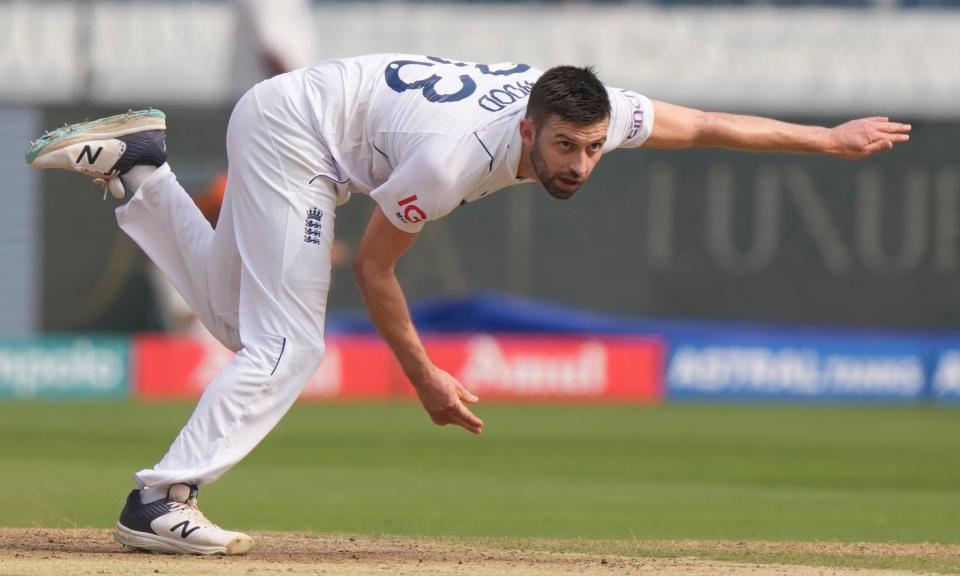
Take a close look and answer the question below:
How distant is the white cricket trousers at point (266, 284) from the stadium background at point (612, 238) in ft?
31.9

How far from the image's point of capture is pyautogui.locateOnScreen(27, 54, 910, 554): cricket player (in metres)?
5.67

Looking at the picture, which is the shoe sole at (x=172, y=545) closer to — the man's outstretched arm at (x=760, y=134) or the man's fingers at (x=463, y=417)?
the man's fingers at (x=463, y=417)

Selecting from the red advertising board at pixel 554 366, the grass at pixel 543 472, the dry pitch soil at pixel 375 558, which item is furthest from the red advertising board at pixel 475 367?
the dry pitch soil at pixel 375 558

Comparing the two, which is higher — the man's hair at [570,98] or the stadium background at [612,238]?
the man's hair at [570,98]

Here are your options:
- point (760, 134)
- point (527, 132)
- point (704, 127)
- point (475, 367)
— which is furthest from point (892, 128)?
point (475, 367)

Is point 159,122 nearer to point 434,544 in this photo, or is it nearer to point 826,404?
point 434,544

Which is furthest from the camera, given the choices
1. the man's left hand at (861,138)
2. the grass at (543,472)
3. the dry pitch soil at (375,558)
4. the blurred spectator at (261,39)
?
the blurred spectator at (261,39)

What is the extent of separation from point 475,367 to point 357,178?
1113 cm

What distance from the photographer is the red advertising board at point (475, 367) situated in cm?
1684

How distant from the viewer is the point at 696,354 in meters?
17.9

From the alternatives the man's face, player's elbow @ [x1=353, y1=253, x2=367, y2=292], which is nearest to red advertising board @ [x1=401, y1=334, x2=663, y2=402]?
player's elbow @ [x1=353, y1=253, x2=367, y2=292]

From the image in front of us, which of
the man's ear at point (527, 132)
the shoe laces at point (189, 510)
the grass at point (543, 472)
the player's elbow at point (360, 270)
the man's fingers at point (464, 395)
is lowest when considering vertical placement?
the grass at point (543, 472)

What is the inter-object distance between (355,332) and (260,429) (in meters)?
11.6

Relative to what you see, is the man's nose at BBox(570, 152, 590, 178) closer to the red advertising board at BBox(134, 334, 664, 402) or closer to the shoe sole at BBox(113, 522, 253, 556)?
the shoe sole at BBox(113, 522, 253, 556)
